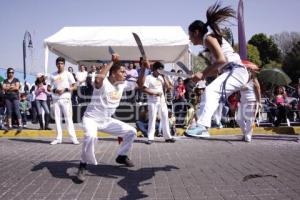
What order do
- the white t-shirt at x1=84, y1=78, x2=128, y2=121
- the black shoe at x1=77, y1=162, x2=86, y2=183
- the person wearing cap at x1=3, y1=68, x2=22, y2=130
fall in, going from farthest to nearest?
the person wearing cap at x1=3, y1=68, x2=22, y2=130, the white t-shirt at x1=84, y1=78, x2=128, y2=121, the black shoe at x1=77, y1=162, x2=86, y2=183

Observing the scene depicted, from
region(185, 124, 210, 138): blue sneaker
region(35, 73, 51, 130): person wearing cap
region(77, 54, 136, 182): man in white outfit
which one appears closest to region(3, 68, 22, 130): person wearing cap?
region(35, 73, 51, 130): person wearing cap

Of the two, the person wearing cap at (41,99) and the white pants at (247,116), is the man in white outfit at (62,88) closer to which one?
the person wearing cap at (41,99)

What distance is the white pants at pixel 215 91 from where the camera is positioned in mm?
4641

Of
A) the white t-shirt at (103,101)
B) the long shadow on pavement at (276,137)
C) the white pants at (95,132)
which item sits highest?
the white t-shirt at (103,101)

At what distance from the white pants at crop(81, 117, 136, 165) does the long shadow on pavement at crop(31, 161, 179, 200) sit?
29 cm

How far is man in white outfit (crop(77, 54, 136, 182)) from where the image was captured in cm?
530

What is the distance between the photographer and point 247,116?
29.4 feet

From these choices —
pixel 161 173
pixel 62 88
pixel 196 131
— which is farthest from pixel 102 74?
pixel 62 88

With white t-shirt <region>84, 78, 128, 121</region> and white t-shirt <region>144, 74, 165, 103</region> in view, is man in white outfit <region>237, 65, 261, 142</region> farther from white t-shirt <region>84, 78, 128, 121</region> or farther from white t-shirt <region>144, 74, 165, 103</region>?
white t-shirt <region>84, 78, 128, 121</region>

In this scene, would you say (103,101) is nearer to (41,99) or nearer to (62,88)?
(62,88)

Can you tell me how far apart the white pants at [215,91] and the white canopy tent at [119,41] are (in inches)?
404

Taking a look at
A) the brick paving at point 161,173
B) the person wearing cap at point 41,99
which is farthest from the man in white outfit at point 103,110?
the person wearing cap at point 41,99

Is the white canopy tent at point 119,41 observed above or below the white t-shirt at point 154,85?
above

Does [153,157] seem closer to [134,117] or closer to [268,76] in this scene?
[134,117]
